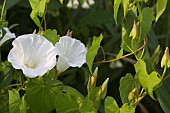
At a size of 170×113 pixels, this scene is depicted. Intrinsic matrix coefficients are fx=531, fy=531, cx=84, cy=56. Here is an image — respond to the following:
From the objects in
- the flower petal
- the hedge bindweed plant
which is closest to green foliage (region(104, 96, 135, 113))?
the hedge bindweed plant

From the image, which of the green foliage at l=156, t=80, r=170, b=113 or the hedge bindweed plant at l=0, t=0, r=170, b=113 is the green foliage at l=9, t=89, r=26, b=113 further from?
the green foliage at l=156, t=80, r=170, b=113

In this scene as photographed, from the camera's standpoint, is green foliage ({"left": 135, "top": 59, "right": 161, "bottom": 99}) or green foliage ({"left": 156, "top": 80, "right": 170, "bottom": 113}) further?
green foliage ({"left": 156, "top": 80, "right": 170, "bottom": 113})

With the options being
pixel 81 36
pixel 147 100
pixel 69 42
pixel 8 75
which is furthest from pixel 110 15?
pixel 69 42

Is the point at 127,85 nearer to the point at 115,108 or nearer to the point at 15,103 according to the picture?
the point at 115,108

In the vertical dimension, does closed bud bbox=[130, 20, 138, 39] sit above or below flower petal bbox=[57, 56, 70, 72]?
above

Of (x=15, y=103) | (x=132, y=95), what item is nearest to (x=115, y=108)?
(x=132, y=95)

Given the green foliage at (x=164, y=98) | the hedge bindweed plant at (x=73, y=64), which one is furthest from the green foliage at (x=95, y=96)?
the green foliage at (x=164, y=98)

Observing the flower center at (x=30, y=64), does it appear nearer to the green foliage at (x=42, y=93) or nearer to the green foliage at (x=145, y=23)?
the green foliage at (x=42, y=93)
